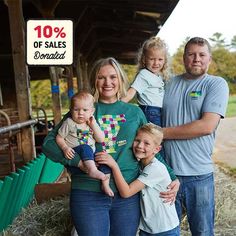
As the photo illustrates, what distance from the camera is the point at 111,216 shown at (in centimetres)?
247

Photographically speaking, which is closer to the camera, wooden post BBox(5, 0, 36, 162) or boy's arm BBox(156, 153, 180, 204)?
boy's arm BBox(156, 153, 180, 204)

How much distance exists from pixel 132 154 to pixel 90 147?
247mm

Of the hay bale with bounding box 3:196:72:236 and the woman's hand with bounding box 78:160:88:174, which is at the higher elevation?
the woman's hand with bounding box 78:160:88:174

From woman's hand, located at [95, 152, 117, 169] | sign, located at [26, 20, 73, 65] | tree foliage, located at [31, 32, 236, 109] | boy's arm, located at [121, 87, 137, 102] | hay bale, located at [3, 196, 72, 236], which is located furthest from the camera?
tree foliage, located at [31, 32, 236, 109]

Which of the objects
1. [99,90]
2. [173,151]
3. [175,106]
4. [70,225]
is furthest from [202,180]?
[70,225]

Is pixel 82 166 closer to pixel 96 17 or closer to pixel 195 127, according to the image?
pixel 195 127

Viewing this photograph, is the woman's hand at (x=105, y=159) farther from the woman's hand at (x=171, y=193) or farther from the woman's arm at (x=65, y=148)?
the woman's hand at (x=171, y=193)

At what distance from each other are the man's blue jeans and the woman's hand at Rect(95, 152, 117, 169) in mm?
622

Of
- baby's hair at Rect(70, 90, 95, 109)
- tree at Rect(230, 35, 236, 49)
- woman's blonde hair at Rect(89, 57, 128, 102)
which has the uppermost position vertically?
tree at Rect(230, 35, 236, 49)

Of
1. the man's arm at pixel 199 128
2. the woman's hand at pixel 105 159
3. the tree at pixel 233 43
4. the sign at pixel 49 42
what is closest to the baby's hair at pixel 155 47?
the man's arm at pixel 199 128

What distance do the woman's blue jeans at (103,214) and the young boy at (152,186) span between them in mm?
75

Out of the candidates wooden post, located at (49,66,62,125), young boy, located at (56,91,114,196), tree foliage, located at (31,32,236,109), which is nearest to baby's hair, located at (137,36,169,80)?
young boy, located at (56,91,114,196)

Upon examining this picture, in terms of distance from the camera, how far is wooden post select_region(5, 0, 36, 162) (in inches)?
214

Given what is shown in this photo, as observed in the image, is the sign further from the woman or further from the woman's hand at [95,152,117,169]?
the woman's hand at [95,152,117,169]
